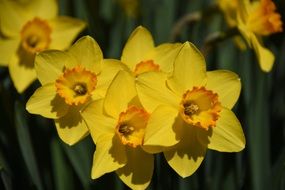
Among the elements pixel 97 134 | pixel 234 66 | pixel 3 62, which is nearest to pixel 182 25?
pixel 234 66

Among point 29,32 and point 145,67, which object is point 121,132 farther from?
point 29,32

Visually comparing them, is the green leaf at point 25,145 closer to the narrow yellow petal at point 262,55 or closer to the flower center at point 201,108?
the flower center at point 201,108

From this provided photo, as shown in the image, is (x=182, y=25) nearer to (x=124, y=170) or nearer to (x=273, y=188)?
(x=273, y=188)

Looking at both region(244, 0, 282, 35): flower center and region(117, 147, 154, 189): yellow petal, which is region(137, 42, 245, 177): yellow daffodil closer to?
region(117, 147, 154, 189): yellow petal

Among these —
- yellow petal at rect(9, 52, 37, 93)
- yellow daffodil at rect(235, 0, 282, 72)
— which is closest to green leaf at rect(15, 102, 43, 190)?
yellow petal at rect(9, 52, 37, 93)

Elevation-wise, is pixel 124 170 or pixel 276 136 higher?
pixel 124 170

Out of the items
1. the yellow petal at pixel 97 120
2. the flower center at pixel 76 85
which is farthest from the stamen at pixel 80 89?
the yellow petal at pixel 97 120

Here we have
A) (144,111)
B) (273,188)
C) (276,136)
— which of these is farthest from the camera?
(276,136)
